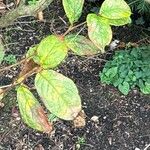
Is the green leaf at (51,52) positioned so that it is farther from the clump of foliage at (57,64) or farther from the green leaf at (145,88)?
the green leaf at (145,88)

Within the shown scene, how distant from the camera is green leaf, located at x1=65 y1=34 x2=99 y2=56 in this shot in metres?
0.77

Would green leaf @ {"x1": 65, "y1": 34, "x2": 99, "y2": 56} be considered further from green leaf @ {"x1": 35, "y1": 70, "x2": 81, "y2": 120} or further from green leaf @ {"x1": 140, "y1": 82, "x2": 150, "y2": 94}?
green leaf @ {"x1": 140, "y1": 82, "x2": 150, "y2": 94}

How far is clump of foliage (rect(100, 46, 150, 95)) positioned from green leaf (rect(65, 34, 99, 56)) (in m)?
1.40

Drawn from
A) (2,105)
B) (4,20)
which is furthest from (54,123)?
(4,20)

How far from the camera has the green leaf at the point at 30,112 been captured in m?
0.72

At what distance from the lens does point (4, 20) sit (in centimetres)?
82

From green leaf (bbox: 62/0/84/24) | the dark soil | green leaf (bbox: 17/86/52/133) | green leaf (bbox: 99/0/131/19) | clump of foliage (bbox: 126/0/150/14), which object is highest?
green leaf (bbox: 62/0/84/24)

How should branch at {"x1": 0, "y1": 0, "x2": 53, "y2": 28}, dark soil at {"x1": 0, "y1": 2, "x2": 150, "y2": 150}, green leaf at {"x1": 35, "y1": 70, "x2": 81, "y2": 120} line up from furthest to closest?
1. dark soil at {"x1": 0, "y1": 2, "x2": 150, "y2": 150}
2. branch at {"x1": 0, "y1": 0, "x2": 53, "y2": 28}
3. green leaf at {"x1": 35, "y1": 70, "x2": 81, "y2": 120}

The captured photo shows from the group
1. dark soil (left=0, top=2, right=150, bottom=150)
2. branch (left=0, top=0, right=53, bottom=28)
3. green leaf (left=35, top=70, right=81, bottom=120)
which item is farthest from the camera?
dark soil (left=0, top=2, right=150, bottom=150)

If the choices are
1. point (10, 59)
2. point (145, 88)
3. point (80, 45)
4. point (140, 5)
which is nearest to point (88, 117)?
point (145, 88)

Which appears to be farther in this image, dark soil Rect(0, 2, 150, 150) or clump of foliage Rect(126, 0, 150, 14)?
clump of foliage Rect(126, 0, 150, 14)

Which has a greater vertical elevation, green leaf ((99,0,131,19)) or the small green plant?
green leaf ((99,0,131,19))

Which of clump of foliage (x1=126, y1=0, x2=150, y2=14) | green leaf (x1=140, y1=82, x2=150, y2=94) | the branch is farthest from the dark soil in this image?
the branch

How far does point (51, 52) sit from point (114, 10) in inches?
6.1
